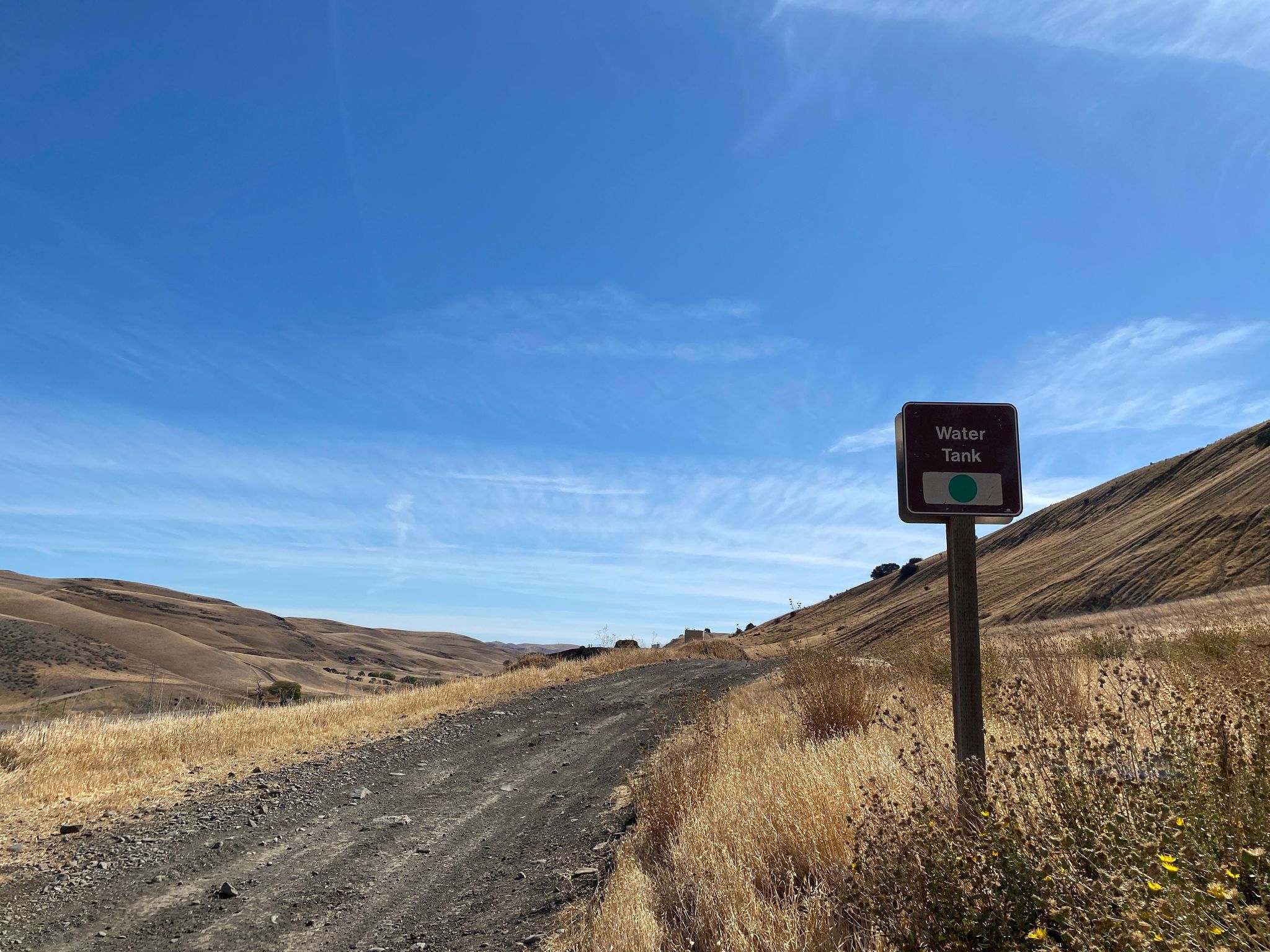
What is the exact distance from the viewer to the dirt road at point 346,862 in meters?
4.80

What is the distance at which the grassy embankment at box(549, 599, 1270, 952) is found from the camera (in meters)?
2.61

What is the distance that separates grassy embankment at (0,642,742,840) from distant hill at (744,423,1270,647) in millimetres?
17807

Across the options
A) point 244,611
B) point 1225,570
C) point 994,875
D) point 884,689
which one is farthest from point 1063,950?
point 244,611

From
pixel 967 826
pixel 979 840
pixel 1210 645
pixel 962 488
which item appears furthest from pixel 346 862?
pixel 1210 645

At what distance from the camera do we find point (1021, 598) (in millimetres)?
45219

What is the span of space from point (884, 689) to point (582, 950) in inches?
291

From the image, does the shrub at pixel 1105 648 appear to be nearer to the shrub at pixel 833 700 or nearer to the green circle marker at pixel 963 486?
the shrub at pixel 833 700

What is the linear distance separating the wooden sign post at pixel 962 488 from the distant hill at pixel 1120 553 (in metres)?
23.1

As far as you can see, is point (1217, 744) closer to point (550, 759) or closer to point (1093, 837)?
point (1093, 837)

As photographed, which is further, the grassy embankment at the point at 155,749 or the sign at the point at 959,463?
the grassy embankment at the point at 155,749

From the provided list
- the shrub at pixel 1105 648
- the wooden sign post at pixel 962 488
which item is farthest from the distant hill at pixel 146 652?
the shrub at pixel 1105 648

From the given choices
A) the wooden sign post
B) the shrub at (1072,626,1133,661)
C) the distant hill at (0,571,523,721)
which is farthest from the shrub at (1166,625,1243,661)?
the distant hill at (0,571,523,721)

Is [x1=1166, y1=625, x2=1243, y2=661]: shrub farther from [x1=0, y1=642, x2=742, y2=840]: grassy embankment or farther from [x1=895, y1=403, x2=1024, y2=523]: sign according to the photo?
[x1=0, y1=642, x2=742, y2=840]: grassy embankment

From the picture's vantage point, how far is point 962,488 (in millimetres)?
4277
